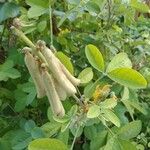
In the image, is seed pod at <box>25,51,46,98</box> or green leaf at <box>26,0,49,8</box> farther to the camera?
green leaf at <box>26,0,49,8</box>

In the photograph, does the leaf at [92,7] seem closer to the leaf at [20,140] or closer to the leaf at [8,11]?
the leaf at [8,11]

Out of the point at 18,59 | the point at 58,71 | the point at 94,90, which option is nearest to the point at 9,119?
the point at 18,59

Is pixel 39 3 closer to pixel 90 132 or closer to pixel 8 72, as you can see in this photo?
pixel 8 72

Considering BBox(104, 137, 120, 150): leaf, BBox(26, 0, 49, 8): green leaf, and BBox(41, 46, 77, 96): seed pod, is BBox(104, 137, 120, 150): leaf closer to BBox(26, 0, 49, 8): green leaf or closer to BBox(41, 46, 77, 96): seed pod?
BBox(41, 46, 77, 96): seed pod

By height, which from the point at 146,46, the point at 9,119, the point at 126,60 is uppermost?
the point at 126,60

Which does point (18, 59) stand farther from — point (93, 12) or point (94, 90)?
point (94, 90)

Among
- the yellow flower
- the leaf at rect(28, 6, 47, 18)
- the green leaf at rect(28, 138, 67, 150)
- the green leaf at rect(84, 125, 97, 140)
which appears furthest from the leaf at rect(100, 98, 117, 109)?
the leaf at rect(28, 6, 47, 18)

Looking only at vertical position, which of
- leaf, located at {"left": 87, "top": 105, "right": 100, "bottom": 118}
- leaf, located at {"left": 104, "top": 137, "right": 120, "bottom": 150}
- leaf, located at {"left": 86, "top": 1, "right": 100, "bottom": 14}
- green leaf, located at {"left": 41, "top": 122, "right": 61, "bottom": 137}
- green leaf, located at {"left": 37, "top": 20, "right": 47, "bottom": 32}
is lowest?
green leaf, located at {"left": 41, "top": 122, "right": 61, "bottom": 137}
